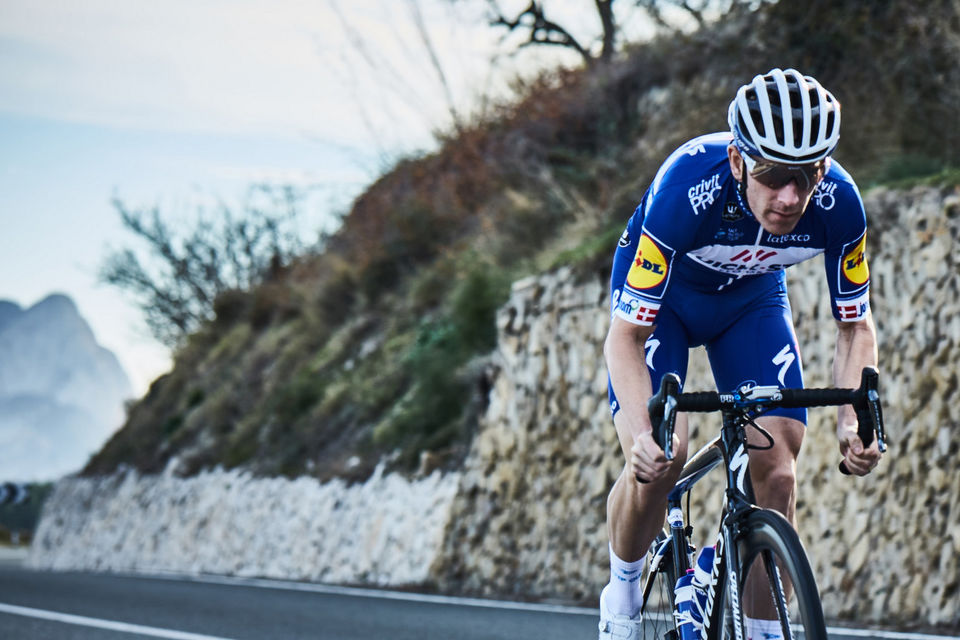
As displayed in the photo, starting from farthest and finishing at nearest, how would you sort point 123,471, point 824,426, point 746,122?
point 123,471 < point 824,426 < point 746,122

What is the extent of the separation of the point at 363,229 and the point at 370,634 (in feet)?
60.0

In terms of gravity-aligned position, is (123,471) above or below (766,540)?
above

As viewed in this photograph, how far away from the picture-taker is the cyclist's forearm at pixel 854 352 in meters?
4.01

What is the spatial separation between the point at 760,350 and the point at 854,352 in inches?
13.7

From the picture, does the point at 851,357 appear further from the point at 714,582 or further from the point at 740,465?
the point at 714,582

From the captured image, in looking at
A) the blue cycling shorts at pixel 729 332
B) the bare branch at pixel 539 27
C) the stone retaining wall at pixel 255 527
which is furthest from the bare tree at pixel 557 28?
the blue cycling shorts at pixel 729 332

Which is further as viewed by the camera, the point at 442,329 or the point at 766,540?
the point at 442,329

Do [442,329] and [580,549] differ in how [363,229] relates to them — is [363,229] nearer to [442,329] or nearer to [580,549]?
[442,329]

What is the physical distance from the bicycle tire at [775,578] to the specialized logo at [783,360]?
2.84 feet

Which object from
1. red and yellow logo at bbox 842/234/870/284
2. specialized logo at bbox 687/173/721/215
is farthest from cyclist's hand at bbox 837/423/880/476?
specialized logo at bbox 687/173/721/215

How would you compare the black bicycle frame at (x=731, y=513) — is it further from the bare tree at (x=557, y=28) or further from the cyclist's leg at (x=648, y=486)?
the bare tree at (x=557, y=28)

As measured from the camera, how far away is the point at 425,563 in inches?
529

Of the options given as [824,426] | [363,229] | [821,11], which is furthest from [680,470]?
[363,229]

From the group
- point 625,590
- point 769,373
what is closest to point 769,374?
point 769,373
